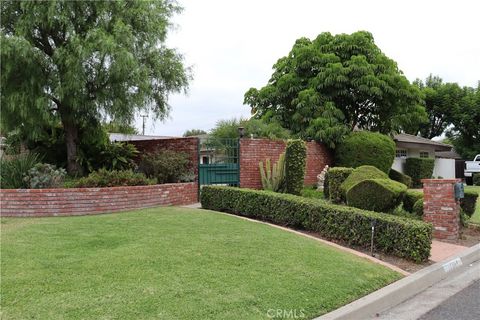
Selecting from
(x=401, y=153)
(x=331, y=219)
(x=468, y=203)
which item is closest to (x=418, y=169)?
(x=401, y=153)

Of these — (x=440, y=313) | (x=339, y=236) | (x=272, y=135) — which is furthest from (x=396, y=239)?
(x=272, y=135)

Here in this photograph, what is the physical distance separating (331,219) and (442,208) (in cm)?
243

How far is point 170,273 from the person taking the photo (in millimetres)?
5086

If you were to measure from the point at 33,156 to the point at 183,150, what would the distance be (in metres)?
4.13

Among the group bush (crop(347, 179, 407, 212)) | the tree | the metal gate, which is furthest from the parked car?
bush (crop(347, 179, 407, 212))

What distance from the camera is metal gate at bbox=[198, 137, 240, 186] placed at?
1351 centimetres

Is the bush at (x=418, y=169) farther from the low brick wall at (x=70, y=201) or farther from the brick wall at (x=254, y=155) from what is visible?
the low brick wall at (x=70, y=201)

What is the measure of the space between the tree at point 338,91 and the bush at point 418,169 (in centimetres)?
290

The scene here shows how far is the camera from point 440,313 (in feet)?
16.3

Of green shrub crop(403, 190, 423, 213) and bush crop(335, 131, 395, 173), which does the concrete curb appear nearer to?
green shrub crop(403, 190, 423, 213)

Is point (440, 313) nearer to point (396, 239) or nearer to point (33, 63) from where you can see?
point (396, 239)

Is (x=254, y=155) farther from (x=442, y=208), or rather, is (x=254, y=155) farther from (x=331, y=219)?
(x=442, y=208)

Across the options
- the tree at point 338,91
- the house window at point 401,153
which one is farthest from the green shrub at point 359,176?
the house window at point 401,153

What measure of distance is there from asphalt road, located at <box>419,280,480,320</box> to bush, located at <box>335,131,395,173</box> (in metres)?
12.7
